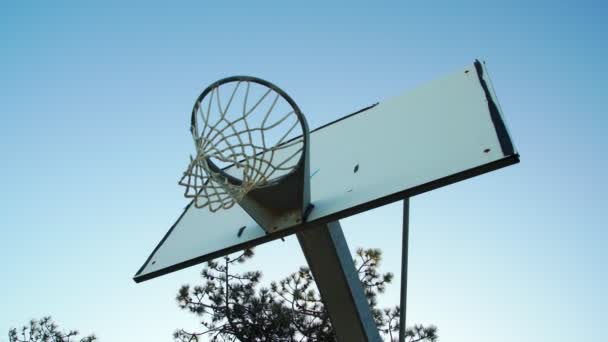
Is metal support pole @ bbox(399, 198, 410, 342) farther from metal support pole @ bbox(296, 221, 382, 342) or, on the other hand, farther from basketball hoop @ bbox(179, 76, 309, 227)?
basketball hoop @ bbox(179, 76, 309, 227)

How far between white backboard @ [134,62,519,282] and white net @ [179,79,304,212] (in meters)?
0.32

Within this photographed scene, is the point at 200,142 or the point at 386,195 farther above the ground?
the point at 200,142

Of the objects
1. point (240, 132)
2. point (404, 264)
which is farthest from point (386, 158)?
point (240, 132)

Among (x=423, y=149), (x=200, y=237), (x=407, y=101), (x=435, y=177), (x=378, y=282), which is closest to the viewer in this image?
(x=435, y=177)

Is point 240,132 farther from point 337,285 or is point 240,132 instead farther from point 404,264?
point 404,264

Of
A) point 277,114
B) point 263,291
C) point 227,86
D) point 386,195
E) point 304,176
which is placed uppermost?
point 263,291

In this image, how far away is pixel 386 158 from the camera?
251cm

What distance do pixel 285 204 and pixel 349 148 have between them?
0.73m

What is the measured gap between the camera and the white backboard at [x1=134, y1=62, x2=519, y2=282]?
2088mm

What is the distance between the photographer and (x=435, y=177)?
6.70 feet

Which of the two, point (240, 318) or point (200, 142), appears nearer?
point (200, 142)

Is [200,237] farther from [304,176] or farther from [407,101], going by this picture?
[407,101]

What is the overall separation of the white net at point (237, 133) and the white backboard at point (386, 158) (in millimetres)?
321

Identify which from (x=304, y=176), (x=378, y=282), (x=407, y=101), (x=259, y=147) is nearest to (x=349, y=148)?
(x=407, y=101)
